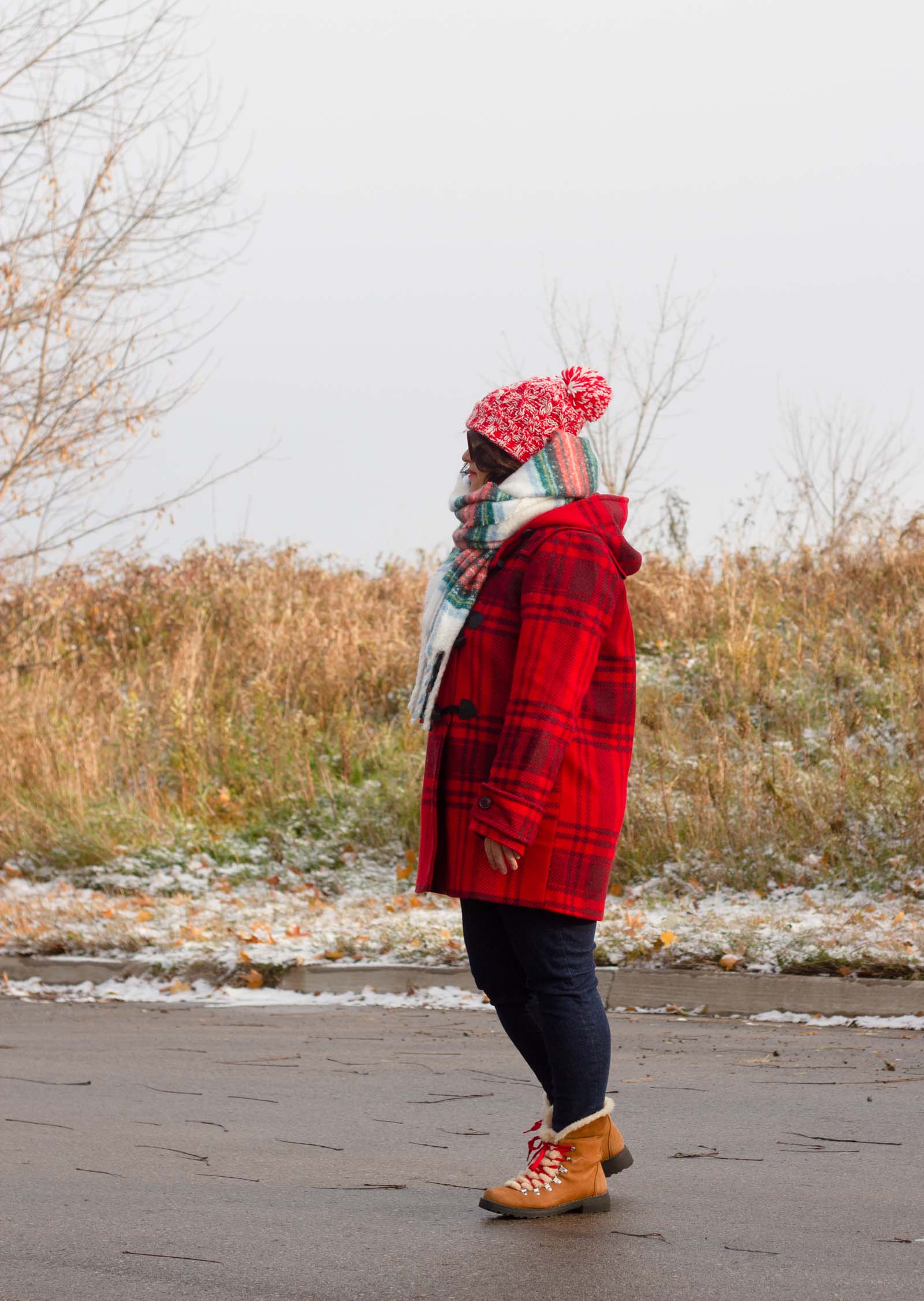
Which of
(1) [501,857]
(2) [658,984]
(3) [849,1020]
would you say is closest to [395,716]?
(2) [658,984]

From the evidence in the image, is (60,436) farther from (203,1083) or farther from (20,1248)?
(20,1248)

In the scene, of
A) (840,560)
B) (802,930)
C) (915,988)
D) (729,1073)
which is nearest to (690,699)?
(840,560)

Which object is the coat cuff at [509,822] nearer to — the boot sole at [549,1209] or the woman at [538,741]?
the woman at [538,741]

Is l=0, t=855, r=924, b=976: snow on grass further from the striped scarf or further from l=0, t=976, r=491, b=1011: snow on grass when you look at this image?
the striped scarf

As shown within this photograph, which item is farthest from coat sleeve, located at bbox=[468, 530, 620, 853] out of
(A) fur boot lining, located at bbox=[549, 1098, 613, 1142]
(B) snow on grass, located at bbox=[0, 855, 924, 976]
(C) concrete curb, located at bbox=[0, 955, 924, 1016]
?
(B) snow on grass, located at bbox=[0, 855, 924, 976]

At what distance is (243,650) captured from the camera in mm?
15219

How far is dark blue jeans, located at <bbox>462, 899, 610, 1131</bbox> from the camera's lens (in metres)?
3.36

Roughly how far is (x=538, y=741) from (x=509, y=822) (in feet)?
0.66

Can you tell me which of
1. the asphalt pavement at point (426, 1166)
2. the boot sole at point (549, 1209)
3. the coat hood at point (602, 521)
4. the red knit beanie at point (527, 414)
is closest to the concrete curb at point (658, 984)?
the asphalt pavement at point (426, 1166)

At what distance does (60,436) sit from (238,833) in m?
3.73

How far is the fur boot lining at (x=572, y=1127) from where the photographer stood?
343cm

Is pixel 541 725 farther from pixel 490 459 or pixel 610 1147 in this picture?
pixel 610 1147

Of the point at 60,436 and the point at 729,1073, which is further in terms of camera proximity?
the point at 60,436

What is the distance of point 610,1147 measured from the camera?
11.7 ft
